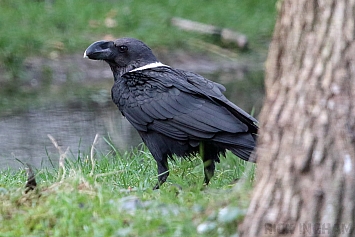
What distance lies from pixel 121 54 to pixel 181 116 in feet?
4.00

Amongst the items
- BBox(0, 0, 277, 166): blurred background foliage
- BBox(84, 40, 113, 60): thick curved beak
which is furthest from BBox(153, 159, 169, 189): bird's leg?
BBox(0, 0, 277, 166): blurred background foliage

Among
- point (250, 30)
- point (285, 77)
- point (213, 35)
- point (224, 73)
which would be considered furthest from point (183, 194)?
point (250, 30)

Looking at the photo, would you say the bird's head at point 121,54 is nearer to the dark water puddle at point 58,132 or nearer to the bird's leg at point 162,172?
the dark water puddle at point 58,132

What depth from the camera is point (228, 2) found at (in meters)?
15.3

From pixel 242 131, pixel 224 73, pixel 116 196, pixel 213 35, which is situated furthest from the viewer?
pixel 213 35

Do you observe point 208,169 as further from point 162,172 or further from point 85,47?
point 85,47

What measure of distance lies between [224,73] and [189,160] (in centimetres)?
629

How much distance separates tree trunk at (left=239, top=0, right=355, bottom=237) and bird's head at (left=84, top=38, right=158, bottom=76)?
3171mm

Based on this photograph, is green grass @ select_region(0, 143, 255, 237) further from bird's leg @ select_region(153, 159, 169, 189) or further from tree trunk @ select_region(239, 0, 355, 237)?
bird's leg @ select_region(153, 159, 169, 189)

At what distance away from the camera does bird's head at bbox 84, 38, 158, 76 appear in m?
6.48

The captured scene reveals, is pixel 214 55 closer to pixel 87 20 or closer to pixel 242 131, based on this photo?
pixel 87 20

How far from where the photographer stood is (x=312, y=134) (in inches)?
132

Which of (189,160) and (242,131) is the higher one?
(242,131)

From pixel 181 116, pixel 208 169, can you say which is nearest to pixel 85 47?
pixel 181 116
